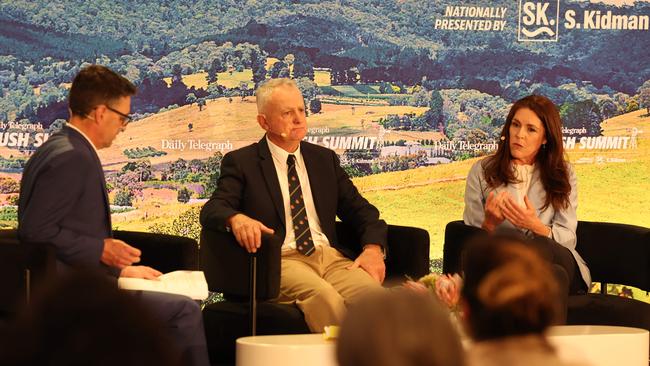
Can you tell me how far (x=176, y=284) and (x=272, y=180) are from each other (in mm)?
995

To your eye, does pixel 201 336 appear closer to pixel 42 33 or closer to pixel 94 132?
pixel 94 132

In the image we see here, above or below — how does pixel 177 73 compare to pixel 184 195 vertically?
above

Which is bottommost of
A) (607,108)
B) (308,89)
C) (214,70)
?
(607,108)

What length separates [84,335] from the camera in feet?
4.38

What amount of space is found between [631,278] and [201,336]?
2126 mm

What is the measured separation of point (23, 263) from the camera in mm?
4047

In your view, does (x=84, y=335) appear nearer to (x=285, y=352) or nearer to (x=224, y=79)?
(x=285, y=352)

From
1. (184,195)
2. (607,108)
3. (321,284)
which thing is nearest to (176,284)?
(321,284)

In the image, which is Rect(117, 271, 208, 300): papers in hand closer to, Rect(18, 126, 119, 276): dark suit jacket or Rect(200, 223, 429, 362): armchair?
Rect(18, 126, 119, 276): dark suit jacket

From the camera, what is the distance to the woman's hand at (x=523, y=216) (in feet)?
16.7

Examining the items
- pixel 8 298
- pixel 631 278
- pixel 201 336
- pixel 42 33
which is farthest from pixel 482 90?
pixel 8 298

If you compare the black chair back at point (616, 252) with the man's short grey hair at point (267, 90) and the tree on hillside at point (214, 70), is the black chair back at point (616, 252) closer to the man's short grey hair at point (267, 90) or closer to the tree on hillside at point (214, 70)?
the man's short grey hair at point (267, 90)

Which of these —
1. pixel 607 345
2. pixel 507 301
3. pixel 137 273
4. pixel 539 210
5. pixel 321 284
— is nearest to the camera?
pixel 507 301

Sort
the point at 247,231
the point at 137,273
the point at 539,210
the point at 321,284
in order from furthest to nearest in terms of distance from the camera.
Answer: the point at 539,210 → the point at 321,284 → the point at 247,231 → the point at 137,273
